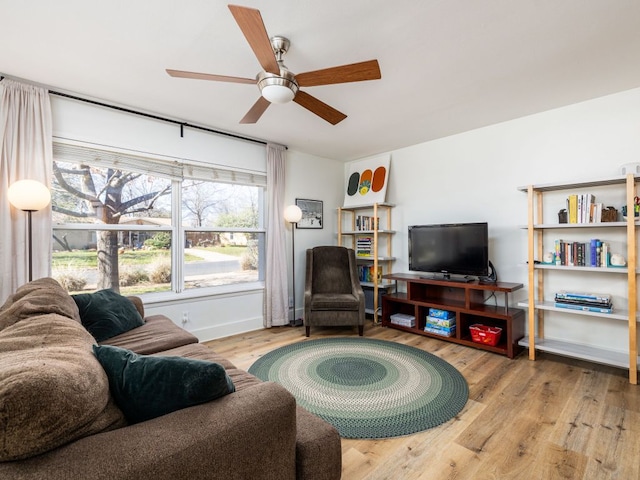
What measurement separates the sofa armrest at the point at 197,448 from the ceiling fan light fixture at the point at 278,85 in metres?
1.69

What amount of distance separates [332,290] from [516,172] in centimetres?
253

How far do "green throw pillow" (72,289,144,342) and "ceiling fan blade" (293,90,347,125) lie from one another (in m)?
2.06

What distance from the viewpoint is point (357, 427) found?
194 centimetres

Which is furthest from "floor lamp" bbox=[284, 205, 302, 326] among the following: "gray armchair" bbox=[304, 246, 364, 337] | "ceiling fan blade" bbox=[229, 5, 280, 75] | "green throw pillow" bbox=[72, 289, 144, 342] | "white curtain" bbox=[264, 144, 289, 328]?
"ceiling fan blade" bbox=[229, 5, 280, 75]

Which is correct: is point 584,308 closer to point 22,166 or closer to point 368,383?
point 368,383

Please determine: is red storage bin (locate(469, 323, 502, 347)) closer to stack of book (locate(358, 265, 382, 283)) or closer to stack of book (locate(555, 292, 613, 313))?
stack of book (locate(555, 292, 613, 313))

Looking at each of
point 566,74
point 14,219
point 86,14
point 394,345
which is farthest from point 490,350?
point 14,219

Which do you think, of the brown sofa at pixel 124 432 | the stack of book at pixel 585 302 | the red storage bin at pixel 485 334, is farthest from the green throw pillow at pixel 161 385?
the stack of book at pixel 585 302

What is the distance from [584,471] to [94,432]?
2.15m

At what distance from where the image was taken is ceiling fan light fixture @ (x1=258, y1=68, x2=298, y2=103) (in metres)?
1.94

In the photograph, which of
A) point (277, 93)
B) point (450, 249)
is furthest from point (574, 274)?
point (277, 93)

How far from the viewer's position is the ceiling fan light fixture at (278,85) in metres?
1.94

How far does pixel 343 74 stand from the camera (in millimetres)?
1869

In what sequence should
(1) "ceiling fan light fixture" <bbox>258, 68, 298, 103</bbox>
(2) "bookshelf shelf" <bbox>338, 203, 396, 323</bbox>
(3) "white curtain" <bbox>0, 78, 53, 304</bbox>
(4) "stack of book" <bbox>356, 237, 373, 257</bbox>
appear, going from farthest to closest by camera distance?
(4) "stack of book" <bbox>356, 237, 373, 257</bbox>
(2) "bookshelf shelf" <bbox>338, 203, 396, 323</bbox>
(3) "white curtain" <bbox>0, 78, 53, 304</bbox>
(1) "ceiling fan light fixture" <bbox>258, 68, 298, 103</bbox>
